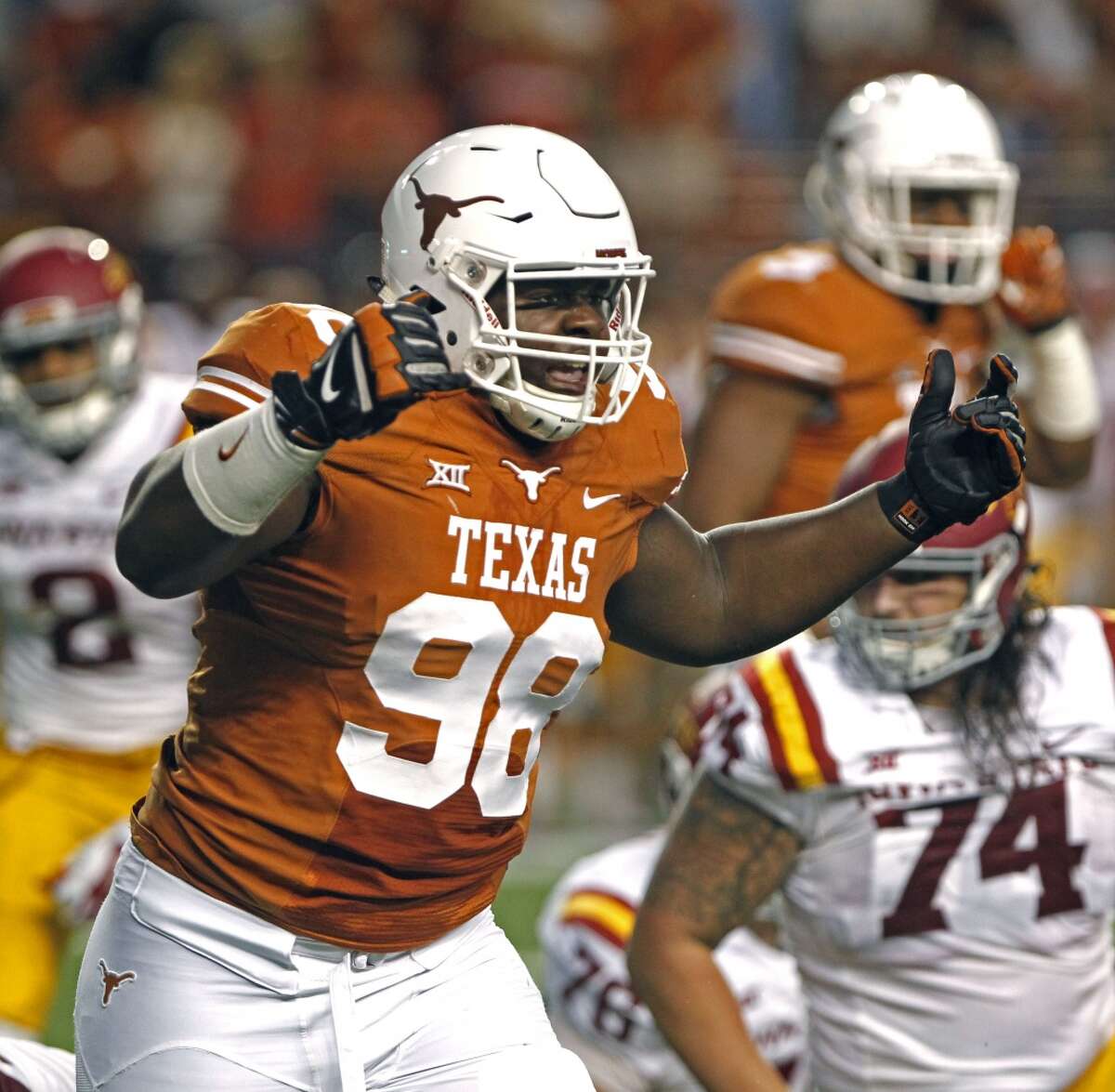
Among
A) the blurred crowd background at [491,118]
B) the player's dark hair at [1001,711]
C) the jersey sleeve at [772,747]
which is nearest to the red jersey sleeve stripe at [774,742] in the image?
the jersey sleeve at [772,747]

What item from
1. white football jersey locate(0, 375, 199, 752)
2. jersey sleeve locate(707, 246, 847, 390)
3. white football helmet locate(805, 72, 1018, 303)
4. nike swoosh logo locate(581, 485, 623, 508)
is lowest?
white football jersey locate(0, 375, 199, 752)

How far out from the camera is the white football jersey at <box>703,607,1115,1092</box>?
128 inches

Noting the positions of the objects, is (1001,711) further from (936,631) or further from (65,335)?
(65,335)

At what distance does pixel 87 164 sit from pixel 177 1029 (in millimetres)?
7892

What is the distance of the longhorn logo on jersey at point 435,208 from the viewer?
8.81 ft

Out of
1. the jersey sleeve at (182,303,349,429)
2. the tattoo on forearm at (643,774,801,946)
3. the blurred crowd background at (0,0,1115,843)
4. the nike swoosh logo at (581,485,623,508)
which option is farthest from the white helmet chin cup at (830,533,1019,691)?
the blurred crowd background at (0,0,1115,843)

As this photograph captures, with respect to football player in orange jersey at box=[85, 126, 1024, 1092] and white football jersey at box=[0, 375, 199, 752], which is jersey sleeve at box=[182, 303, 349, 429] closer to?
football player in orange jersey at box=[85, 126, 1024, 1092]

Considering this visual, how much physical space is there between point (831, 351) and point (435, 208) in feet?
6.43

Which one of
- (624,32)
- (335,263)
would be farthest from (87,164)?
(624,32)

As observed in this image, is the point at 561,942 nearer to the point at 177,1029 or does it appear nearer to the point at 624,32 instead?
the point at 177,1029

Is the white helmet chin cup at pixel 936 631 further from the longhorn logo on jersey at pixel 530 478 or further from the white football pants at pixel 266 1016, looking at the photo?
the white football pants at pixel 266 1016

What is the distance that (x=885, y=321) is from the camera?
4605mm

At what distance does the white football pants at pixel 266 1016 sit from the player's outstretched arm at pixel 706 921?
20.2 inches

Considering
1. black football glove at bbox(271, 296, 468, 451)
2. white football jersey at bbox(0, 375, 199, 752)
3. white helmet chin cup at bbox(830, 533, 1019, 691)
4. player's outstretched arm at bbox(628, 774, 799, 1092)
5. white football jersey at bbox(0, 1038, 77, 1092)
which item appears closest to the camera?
black football glove at bbox(271, 296, 468, 451)
